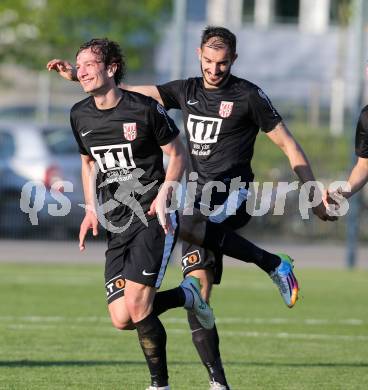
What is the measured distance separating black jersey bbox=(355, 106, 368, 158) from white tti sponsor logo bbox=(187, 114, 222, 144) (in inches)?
38.1

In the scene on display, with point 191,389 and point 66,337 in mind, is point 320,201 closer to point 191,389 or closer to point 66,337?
point 191,389

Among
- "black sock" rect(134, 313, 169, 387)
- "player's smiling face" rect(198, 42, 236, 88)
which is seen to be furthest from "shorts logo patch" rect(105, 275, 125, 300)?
"player's smiling face" rect(198, 42, 236, 88)

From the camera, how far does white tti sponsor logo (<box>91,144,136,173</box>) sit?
7.55m

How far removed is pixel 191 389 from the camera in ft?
27.0

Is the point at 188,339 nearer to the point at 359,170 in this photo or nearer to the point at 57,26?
the point at 359,170

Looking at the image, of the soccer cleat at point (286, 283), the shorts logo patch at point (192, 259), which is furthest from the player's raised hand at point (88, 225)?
the soccer cleat at point (286, 283)

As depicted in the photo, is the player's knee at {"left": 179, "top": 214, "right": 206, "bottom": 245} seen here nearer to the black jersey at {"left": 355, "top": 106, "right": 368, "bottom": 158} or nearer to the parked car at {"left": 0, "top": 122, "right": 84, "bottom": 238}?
the black jersey at {"left": 355, "top": 106, "right": 368, "bottom": 158}

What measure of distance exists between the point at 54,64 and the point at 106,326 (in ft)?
13.3

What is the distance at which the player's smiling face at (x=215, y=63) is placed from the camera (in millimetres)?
8250

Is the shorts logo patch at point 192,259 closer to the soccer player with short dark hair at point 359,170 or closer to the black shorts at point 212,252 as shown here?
the black shorts at point 212,252

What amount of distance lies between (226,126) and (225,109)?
0.12 m

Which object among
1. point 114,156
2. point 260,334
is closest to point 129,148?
point 114,156

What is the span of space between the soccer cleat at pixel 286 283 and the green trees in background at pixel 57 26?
20.3 meters

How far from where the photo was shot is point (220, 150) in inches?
336
